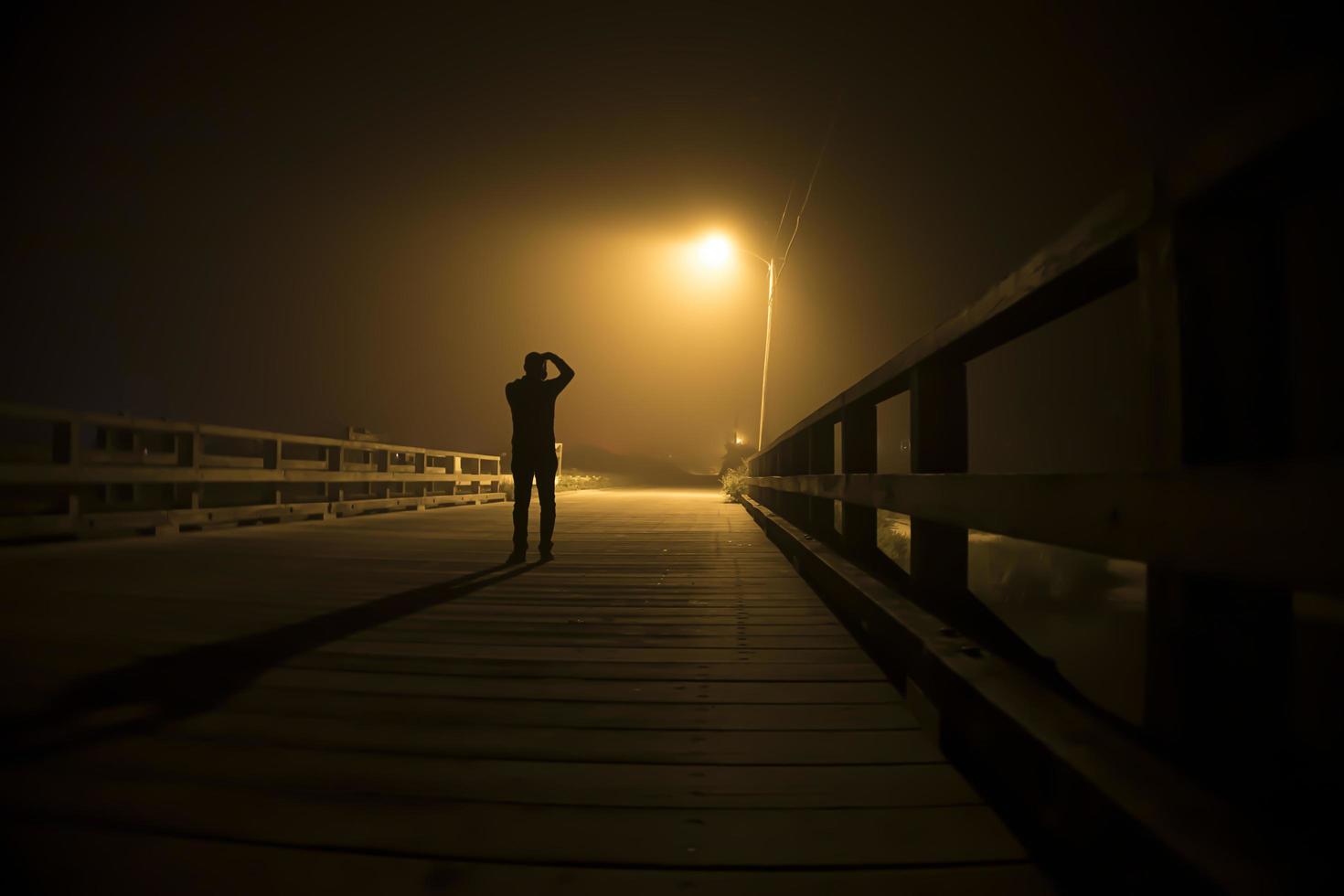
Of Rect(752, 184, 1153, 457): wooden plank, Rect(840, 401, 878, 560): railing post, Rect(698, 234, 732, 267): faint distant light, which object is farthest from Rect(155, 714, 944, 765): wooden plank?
Rect(698, 234, 732, 267): faint distant light

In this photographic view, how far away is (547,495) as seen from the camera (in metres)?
4.61

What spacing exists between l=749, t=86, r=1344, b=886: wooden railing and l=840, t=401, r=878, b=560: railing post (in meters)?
1.62

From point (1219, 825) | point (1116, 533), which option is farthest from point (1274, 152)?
point (1219, 825)

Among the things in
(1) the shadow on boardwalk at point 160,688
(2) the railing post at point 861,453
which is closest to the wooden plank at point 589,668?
(1) the shadow on boardwalk at point 160,688

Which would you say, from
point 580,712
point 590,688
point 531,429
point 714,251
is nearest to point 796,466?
point 531,429

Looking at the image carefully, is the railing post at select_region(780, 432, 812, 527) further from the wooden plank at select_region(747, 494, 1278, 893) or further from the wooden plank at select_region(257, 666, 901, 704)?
the wooden plank at select_region(747, 494, 1278, 893)

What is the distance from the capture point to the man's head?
4.33m

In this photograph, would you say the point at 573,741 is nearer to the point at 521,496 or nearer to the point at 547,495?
the point at 521,496

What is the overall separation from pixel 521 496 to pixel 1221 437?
400cm

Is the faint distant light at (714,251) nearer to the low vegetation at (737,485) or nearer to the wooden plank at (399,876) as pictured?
the low vegetation at (737,485)

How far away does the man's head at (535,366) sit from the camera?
14.2 feet

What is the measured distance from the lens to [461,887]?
103 cm

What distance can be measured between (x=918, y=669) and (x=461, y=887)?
116 centimetres

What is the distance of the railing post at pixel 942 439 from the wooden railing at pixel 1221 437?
2.02 ft
